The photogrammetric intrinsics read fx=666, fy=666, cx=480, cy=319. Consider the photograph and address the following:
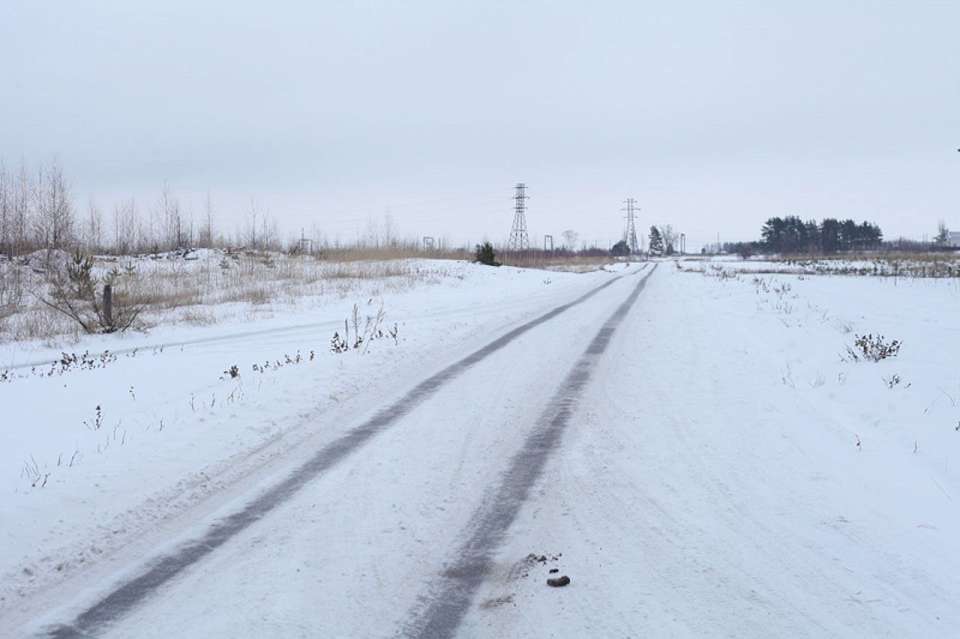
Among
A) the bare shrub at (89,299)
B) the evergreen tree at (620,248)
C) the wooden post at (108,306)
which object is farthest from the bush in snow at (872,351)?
the evergreen tree at (620,248)

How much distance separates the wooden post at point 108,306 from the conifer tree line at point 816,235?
4932 inches

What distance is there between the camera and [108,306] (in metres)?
15.8

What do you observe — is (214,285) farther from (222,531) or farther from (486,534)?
(486,534)

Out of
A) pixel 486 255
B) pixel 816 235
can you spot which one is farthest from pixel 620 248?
pixel 486 255

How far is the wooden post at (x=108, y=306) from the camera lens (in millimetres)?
15648

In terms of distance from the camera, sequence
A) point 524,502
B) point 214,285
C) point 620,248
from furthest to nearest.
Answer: point 620,248, point 214,285, point 524,502

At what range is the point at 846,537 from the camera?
393 cm

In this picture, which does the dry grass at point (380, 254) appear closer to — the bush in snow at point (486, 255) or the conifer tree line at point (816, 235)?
the bush in snow at point (486, 255)

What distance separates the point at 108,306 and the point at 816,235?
13879 centimetres

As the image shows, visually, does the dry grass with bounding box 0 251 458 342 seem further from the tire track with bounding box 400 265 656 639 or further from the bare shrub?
the tire track with bounding box 400 265 656 639

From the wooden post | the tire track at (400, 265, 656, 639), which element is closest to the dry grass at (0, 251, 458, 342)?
the wooden post

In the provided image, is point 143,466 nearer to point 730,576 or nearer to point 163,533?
point 163,533

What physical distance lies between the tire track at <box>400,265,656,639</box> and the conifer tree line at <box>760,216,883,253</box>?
129m

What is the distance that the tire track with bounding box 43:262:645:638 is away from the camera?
3172mm
